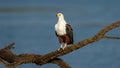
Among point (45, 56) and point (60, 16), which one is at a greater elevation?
point (60, 16)

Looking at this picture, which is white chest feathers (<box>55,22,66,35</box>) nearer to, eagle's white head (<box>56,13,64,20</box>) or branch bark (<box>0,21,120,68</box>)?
eagle's white head (<box>56,13,64,20</box>)

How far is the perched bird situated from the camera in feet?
34.7

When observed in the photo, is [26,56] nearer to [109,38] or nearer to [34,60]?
[34,60]

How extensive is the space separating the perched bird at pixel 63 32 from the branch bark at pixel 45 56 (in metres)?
0.71

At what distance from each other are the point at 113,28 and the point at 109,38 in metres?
0.28

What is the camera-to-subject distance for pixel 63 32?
10625mm

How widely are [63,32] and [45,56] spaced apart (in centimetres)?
105

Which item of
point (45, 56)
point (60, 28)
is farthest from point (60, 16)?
point (45, 56)

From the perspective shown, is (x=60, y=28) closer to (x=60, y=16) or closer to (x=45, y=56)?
(x=60, y=16)

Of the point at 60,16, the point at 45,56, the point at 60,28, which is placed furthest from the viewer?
the point at 60,16

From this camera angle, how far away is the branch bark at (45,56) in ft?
28.9

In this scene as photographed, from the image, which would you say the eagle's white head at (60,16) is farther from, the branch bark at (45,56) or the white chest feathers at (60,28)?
the branch bark at (45,56)

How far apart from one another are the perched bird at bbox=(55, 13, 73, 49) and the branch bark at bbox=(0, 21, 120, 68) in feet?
2.32

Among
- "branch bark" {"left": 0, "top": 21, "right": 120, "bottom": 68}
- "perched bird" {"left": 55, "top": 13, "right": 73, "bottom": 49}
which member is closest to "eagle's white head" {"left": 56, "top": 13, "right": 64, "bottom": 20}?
"perched bird" {"left": 55, "top": 13, "right": 73, "bottom": 49}
